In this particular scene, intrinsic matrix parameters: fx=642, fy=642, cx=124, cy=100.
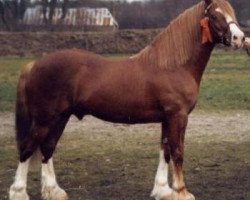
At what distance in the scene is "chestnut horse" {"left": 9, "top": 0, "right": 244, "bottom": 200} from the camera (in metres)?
7.20

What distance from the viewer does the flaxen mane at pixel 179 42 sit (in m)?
7.34

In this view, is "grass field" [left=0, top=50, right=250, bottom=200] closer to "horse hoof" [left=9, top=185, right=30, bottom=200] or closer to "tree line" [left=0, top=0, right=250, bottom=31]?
"horse hoof" [left=9, top=185, right=30, bottom=200]

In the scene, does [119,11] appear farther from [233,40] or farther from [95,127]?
[233,40]

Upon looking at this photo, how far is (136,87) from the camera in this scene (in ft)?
23.8

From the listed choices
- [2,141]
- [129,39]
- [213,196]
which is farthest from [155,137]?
[129,39]

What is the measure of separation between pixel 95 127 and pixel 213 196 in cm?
564

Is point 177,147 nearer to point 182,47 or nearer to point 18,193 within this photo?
point 182,47

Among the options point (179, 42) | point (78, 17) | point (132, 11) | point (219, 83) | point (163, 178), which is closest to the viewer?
point (179, 42)

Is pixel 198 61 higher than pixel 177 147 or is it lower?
higher

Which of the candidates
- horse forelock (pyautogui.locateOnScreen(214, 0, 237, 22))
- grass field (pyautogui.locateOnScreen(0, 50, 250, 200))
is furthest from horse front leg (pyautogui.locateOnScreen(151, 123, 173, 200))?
horse forelock (pyautogui.locateOnScreen(214, 0, 237, 22))

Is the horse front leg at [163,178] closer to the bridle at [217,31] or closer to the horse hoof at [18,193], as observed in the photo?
the bridle at [217,31]

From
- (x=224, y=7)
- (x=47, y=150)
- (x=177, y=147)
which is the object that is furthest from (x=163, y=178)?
(x=224, y=7)

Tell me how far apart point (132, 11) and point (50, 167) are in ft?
136

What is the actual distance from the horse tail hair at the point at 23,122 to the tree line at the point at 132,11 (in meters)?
36.2
